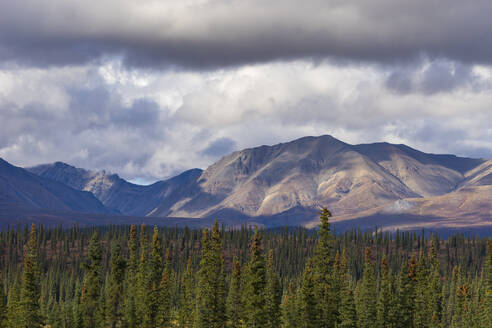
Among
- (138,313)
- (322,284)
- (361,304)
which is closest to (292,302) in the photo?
(361,304)

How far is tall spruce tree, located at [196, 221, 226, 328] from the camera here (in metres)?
97.2

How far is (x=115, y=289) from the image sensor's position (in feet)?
315

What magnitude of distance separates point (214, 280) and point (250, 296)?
8963mm

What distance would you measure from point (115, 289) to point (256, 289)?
21.8 m

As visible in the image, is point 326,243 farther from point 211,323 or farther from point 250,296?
point 211,323

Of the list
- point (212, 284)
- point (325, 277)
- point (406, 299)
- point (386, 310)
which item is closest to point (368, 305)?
point (386, 310)

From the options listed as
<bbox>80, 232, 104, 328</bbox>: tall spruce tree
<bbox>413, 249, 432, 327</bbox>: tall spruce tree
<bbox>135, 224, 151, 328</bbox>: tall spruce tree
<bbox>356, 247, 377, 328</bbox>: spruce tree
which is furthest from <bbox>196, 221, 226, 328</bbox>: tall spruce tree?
<bbox>413, 249, 432, 327</bbox>: tall spruce tree

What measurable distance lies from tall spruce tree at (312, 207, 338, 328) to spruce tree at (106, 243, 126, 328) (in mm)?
28551

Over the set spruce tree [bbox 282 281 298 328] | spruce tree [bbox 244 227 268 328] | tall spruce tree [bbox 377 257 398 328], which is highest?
spruce tree [bbox 244 227 268 328]

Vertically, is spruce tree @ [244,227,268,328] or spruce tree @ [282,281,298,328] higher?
spruce tree @ [244,227,268,328]

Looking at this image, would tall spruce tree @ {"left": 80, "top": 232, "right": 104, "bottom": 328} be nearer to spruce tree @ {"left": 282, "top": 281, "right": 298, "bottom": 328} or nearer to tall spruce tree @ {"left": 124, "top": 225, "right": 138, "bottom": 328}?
tall spruce tree @ {"left": 124, "top": 225, "right": 138, "bottom": 328}

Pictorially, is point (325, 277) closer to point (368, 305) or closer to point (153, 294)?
point (368, 305)

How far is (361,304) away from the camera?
387ft

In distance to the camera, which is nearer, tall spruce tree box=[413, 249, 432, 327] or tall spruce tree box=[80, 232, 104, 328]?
tall spruce tree box=[80, 232, 104, 328]
